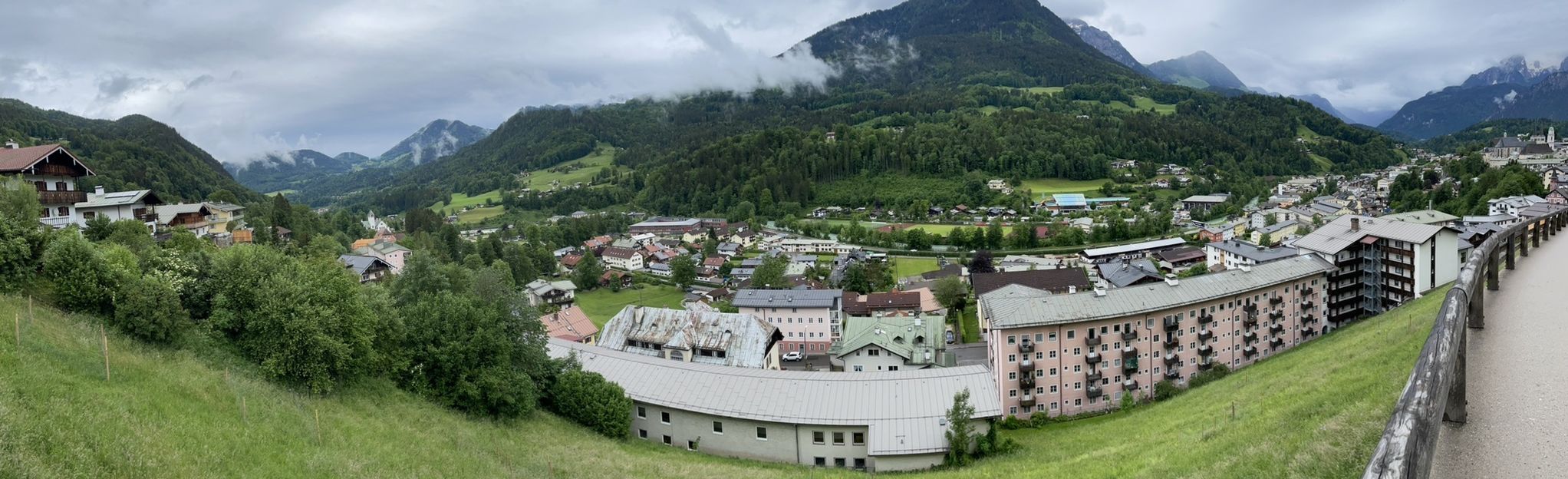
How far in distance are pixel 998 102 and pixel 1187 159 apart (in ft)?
195

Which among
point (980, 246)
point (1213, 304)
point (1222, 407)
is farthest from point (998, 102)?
point (1222, 407)

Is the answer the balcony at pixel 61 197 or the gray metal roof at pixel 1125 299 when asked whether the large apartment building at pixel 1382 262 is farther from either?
the balcony at pixel 61 197

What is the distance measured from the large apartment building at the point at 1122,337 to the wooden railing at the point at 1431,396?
25886 millimetres

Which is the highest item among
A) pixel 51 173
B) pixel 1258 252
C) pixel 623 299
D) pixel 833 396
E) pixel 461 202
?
pixel 461 202

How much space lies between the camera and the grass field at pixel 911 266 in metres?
72.4

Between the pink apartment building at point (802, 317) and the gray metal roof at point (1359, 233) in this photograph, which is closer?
the gray metal roof at point (1359, 233)

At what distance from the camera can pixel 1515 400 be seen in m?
5.12

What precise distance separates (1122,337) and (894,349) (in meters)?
10.9

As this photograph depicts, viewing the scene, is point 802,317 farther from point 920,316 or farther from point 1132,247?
point 1132,247

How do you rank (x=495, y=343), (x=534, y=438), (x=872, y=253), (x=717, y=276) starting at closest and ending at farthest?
(x=534, y=438), (x=495, y=343), (x=717, y=276), (x=872, y=253)

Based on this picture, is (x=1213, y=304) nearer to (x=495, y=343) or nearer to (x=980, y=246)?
(x=495, y=343)

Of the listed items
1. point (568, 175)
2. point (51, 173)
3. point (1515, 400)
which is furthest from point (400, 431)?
point (568, 175)

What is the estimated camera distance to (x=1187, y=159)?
138m

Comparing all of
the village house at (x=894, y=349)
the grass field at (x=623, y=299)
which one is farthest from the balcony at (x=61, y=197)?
the village house at (x=894, y=349)
